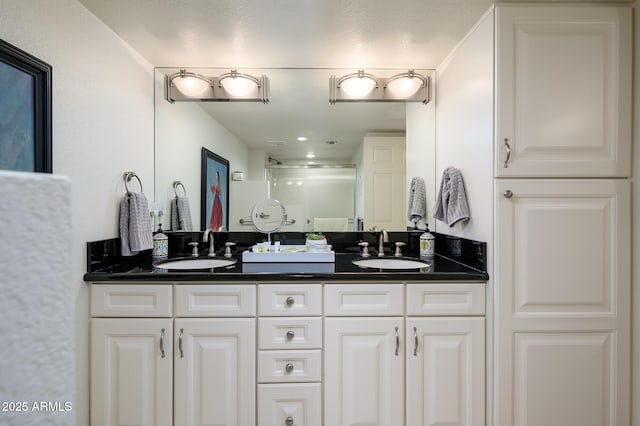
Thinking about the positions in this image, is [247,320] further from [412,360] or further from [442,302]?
[442,302]

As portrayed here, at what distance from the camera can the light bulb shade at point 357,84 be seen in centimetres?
196

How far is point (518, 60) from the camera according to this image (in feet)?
4.51

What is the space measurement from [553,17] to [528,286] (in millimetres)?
1176

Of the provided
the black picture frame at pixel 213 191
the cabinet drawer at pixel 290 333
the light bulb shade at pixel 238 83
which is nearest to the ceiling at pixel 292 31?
the light bulb shade at pixel 238 83

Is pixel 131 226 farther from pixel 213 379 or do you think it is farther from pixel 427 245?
pixel 427 245

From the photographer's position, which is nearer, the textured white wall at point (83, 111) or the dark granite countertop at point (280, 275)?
the textured white wall at point (83, 111)

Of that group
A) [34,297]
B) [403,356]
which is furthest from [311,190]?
[34,297]

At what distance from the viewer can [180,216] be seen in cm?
209

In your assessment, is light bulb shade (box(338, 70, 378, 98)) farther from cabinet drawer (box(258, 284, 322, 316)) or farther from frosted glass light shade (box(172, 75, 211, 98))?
cabinet drawer (box(258, 284, 322, 316))

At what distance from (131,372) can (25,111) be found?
1.14 m

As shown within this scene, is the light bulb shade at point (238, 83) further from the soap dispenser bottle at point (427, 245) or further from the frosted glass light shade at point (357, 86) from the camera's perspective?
the soap dispenser bottle at point (427, 245)

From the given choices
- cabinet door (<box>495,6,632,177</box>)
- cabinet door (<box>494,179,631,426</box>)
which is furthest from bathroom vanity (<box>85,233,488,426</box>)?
cabinet door (<box>495,6,632,177</box>)

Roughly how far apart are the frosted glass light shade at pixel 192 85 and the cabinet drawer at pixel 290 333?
1.46 m

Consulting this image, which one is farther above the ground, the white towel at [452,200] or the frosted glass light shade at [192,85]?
the frosted glass light shade at [192,85]
